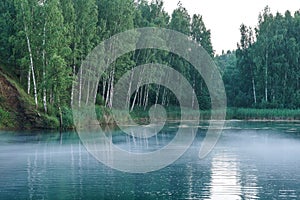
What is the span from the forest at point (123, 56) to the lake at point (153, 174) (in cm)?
1400

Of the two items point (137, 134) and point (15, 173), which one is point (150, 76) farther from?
point (15, 173)

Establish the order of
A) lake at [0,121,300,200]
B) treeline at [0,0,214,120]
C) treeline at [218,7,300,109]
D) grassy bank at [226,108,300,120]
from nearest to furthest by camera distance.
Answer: lake at [0,121,300,200]
treeline at [0,0,214,120]
grassy bank at [226,108,300,120]
treeline at [218,7,300,109]

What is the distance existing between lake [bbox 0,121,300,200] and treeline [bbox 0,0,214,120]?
12.8 metres

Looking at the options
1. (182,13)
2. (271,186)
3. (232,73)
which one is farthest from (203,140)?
(232,73)

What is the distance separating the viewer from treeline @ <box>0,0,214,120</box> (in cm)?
4862

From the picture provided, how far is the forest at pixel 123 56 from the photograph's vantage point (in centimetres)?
4900

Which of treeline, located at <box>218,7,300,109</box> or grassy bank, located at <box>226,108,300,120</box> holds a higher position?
treeline, located at <box>218,7,300,109</box>

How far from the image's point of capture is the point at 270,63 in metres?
82.6

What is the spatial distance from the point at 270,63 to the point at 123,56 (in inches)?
1112

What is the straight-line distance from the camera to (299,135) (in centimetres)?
4509

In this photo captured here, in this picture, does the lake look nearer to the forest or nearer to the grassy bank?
the forest

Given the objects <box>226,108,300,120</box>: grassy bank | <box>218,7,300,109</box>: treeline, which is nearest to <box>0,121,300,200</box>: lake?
<box>226,108,300,120</box>: grassy bank

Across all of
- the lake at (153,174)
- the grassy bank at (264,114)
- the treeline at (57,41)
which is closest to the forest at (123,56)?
the treeline at (57,41)

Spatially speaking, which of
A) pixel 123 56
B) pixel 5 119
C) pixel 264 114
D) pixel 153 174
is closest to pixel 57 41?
pixel 5 119
